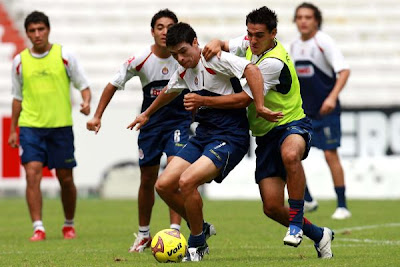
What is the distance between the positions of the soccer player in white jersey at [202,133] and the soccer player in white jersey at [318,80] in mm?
4418

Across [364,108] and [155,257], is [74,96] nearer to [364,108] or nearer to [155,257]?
[364,108]

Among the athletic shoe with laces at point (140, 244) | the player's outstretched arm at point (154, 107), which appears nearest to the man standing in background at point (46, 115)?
the athletic shoe with laces at point (140, 244)

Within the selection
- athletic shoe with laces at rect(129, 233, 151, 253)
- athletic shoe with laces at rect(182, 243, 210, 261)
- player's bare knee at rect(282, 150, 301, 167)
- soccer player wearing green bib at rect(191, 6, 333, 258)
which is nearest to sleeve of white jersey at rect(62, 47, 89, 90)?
athletic shoe with laces at rect(129, 233, 151, 253)

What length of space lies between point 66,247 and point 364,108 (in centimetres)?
Result: 894

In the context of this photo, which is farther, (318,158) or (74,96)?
(74,96)

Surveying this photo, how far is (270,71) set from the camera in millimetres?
7754

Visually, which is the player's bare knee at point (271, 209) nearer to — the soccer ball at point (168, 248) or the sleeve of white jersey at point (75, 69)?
the soccer ball at point (168, 248)

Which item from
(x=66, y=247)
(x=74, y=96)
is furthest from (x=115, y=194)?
(x=66, y=247)

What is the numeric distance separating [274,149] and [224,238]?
7.19 ft

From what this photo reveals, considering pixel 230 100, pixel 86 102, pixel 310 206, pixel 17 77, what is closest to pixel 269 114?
pixel 230 100

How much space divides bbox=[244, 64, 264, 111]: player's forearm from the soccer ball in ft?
3.89

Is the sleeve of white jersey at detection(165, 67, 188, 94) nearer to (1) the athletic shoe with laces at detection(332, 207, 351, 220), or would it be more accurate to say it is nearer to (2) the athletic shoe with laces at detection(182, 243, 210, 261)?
(2) the athletic shoe with laces at detection(182, 243, 210, 261)

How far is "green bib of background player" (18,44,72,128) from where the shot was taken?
10.5m

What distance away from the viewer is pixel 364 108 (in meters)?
17.2
